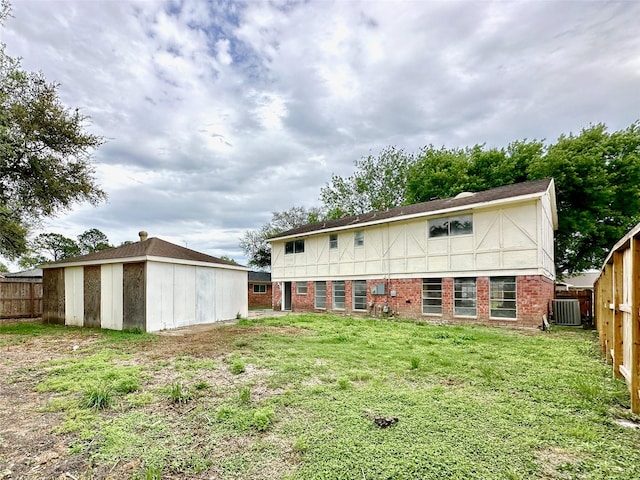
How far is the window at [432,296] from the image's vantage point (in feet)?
45.8

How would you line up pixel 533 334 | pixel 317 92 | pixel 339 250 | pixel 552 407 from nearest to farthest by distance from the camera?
pixel 552 407, pixel 533 334, pixel 317 92, pixel 339 250

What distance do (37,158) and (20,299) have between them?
7.58 metres

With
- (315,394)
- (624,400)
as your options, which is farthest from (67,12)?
(624,400)

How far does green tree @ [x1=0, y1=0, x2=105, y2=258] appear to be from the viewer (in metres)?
12.3

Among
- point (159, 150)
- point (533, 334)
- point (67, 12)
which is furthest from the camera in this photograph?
point (159, 150)

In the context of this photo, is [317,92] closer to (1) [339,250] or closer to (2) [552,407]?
(1) [339,250]

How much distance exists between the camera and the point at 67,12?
926 centimetres

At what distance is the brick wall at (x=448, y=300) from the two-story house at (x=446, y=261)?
0.12 ft

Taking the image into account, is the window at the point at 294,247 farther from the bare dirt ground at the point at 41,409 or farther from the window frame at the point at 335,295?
the bare dirt ground at the point at 41,409

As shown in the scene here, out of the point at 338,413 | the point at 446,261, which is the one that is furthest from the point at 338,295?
the point at 338,413

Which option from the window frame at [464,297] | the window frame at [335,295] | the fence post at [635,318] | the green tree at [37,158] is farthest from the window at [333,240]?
the fence post at [635,318]

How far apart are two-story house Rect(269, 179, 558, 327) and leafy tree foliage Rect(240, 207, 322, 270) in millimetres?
17396

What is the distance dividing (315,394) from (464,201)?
39.2 feet

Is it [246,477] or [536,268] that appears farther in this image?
[536,268]
